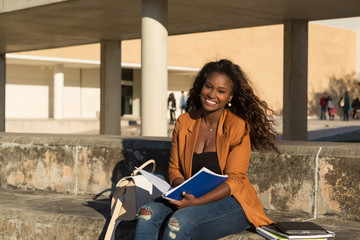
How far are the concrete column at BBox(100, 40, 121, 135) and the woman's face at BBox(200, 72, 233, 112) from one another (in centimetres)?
1334

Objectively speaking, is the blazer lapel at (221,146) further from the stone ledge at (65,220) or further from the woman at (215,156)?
the stone ledge at (65,220)

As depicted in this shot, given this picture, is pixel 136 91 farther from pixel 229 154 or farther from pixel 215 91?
pixel 229 154

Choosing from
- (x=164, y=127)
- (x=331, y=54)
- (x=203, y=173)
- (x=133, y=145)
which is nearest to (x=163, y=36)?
(x=164, y=127)

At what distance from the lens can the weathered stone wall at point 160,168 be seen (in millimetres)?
4852

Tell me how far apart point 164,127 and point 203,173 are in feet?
26.2

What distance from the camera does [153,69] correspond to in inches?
455

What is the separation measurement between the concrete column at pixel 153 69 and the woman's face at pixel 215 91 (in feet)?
23.7

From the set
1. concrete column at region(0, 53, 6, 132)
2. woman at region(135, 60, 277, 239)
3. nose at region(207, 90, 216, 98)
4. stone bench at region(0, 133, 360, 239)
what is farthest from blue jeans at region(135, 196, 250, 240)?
concrete column at region(0, 53, 6, 132)

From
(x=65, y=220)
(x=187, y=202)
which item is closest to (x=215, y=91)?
(x=187, y=202)

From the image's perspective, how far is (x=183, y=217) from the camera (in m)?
3.78

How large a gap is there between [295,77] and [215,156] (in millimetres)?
10435

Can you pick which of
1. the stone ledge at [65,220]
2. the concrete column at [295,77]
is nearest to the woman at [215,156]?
the stone ledge at [65,220]

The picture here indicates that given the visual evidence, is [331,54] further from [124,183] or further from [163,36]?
[124,183]

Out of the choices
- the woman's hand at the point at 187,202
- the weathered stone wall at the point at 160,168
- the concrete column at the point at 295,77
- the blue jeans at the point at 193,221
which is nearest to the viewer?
the blue jeans at the point at 193,221
